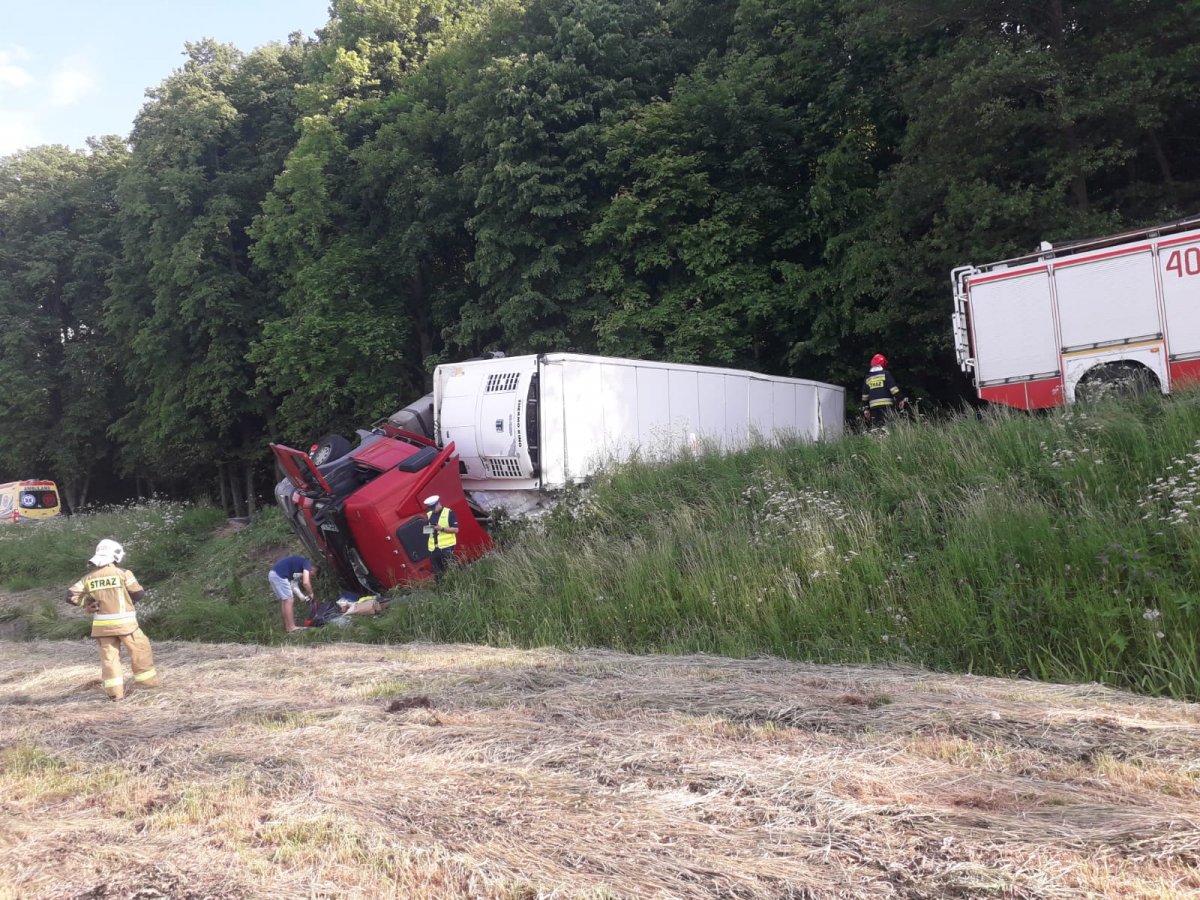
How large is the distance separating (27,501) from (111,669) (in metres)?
29.5

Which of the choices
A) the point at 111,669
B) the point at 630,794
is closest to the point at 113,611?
the point at 111,669

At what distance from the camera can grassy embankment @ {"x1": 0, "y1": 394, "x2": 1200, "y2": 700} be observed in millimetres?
5930

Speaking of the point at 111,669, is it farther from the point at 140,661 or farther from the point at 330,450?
the point at 330,450

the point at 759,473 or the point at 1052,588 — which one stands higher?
the point at 759,473

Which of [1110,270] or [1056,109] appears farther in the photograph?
[1056,109]

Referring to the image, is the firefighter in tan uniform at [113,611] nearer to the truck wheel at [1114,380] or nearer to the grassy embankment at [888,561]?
the grassy embankment at [888,561]

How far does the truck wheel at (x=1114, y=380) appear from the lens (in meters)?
11.0

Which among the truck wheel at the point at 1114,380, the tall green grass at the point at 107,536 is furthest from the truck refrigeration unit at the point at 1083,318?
the tall green grass at the point at 107,536

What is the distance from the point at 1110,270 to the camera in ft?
39.8

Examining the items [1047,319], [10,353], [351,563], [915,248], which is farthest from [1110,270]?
[10,353]

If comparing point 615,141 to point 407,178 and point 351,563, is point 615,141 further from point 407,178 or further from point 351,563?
point 351,563

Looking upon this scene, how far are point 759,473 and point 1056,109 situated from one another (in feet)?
31.4

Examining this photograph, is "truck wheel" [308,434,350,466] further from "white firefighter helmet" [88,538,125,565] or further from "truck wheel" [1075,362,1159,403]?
"truck wheel" [1075,362,1159,403]

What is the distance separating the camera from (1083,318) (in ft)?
40.9
